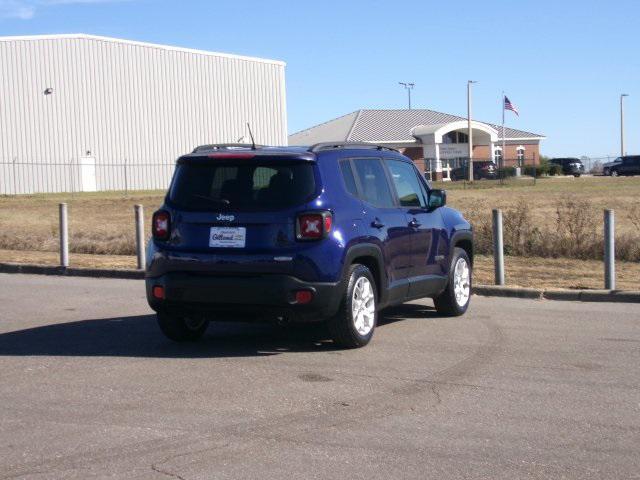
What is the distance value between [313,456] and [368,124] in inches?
3304

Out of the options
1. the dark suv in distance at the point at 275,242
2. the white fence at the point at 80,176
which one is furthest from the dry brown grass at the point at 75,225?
the dark suv in distance at the point at 275,242

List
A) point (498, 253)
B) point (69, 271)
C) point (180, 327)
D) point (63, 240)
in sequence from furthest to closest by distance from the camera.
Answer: point (63, 240) → point (69, 271) → point (498, 253) → point (180, 327)

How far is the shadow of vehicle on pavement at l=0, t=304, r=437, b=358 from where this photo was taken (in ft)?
30.9

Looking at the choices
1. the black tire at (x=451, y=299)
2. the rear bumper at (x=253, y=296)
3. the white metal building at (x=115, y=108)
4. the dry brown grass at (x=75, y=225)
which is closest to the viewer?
the rear bumper at (x=253, y=296)

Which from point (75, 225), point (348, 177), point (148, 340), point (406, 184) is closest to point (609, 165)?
point (75, 225)

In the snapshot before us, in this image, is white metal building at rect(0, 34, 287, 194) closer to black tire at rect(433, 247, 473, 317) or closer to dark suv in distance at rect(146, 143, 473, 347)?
black tire at rect(433, 247, 473, 317)

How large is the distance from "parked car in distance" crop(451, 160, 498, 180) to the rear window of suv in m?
60.5

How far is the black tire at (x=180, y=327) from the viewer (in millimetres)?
9673

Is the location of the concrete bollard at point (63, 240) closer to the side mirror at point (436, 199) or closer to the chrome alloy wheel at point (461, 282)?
the chrome alloy wheel at point (461, 282)

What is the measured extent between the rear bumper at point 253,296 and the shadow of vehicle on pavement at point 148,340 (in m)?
0.48

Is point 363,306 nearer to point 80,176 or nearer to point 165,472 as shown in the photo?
point 165,472

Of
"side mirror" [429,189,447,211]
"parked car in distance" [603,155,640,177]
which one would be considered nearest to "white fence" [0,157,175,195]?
"parked car in distance" [603,155,640,177]

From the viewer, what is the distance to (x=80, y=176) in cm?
5469

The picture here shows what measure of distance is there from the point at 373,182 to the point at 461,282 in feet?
7.09
